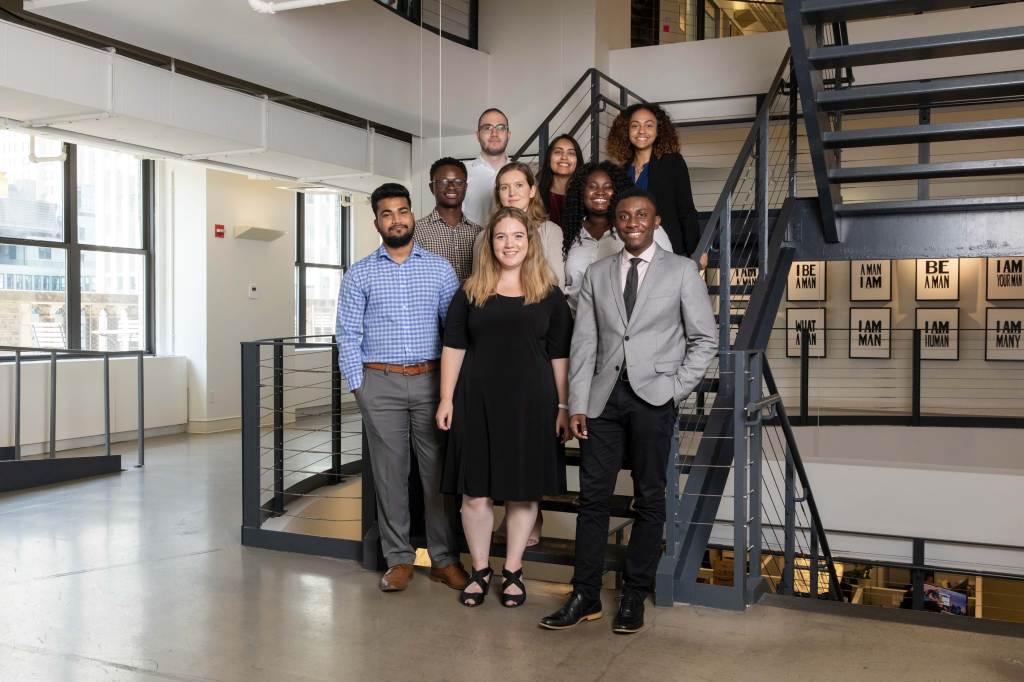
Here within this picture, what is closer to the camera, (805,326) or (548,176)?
(548,176)

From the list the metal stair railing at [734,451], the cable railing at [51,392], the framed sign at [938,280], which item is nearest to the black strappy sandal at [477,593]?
the metal stair railing at [734,451]

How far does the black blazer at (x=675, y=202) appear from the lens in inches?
168

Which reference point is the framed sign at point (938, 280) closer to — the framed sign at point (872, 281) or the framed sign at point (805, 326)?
the framed sign at point (872, 281)

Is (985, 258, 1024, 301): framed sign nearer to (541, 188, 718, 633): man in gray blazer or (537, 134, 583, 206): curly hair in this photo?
(537, 134, 583, 206): curly hair

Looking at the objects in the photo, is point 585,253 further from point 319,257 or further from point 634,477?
point 319,257

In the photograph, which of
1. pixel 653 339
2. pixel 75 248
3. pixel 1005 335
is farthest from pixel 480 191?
pixel 1005 335

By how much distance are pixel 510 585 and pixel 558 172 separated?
1768 mm

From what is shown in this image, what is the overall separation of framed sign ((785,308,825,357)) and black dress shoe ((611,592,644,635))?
7.49 meters

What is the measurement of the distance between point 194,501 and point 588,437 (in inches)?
141

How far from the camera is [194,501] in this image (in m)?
6.14

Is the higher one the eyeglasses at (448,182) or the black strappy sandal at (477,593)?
the eyeglasses at (448,182)

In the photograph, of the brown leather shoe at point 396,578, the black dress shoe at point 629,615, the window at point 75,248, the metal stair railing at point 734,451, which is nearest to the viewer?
the black dress shoe at point 629,615

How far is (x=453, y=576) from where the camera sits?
4.02 meters

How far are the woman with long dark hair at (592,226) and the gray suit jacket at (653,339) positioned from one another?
27 cm
